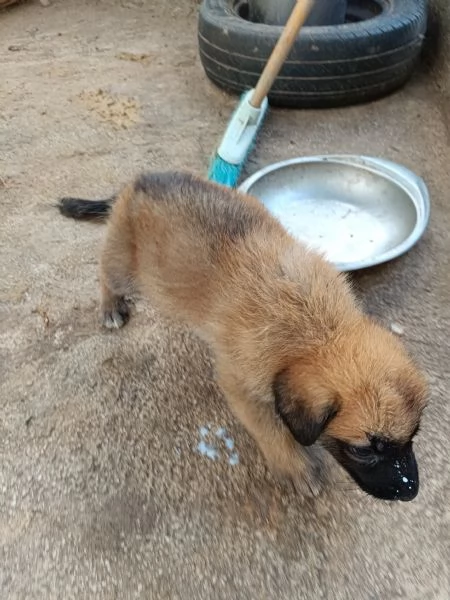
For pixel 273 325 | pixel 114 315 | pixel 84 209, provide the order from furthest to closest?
pixel 84 209, pixel 114 315, pixel 273 325

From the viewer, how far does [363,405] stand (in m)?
1.84

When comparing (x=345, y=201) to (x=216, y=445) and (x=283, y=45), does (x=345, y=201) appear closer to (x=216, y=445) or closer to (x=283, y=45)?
(x=283, y=45)

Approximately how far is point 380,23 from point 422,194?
1.51m

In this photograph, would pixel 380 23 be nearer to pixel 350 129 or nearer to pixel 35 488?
pixel 350 129

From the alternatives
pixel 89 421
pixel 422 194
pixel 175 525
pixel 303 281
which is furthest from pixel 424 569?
pixel 422 194

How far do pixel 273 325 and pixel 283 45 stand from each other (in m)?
2.15

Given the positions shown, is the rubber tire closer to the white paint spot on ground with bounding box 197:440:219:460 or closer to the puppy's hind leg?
the puppy's hind leg

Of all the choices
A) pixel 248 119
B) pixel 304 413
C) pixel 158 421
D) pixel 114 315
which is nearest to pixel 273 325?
pixel 304 413

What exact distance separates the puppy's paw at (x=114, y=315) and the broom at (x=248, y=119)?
1.02m

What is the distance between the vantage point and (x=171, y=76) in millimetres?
5285

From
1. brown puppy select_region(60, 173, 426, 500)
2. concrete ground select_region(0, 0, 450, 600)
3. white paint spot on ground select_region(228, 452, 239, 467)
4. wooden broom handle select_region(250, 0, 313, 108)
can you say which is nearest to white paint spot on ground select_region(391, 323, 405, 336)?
concrete ground select_region(0, 0, 450, 600)

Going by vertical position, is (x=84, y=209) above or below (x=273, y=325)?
below

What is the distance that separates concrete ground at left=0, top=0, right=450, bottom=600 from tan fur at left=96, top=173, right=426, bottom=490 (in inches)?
10.7

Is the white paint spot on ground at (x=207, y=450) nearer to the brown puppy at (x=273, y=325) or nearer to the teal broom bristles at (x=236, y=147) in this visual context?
the brown puppy at (x=273, y=325)
